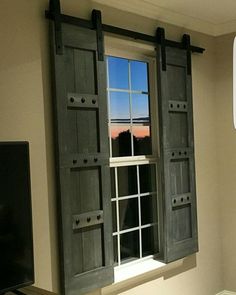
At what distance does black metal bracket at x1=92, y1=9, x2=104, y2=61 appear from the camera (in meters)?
2.90

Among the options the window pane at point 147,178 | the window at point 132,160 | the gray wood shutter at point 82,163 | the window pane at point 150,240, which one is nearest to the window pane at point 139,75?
the window at point 132,160

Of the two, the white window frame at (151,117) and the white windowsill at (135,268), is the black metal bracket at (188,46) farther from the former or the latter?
the white windowsill at (135,268)

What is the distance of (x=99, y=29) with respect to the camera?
9.56 feet

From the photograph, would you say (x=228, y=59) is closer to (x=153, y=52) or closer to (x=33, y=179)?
(x=153, y=52)

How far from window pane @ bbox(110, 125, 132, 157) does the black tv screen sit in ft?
3.86

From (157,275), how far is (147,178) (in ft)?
2.68

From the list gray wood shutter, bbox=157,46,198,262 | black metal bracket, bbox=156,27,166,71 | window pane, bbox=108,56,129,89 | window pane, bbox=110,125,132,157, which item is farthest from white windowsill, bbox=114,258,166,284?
black metal bracket, bbox=156,27,166,71

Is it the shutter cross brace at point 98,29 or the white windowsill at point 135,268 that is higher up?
the shutter cross brace at point 98,29

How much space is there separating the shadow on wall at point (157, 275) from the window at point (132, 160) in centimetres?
17

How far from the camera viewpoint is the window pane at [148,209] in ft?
11.4

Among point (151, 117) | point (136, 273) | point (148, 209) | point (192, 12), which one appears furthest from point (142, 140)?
point (192, 12)

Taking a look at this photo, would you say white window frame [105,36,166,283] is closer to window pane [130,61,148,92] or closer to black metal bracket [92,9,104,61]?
window pane [130,61,148,92]

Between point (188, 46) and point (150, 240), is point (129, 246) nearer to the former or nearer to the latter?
point (150, 240)

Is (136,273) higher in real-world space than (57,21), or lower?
lower
